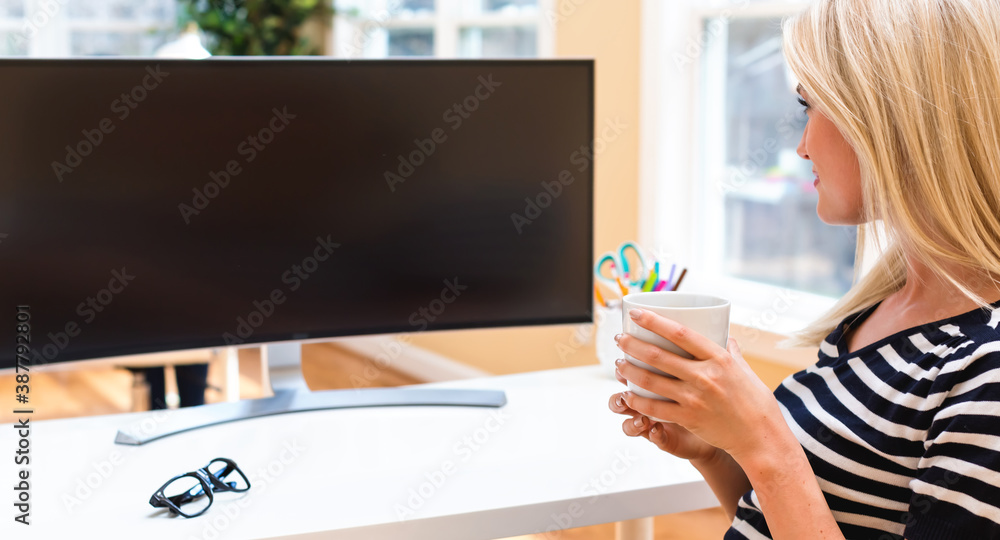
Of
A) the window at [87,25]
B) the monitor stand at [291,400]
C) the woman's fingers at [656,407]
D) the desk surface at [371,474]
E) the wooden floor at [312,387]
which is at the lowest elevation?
the wooden floor at [312,387]

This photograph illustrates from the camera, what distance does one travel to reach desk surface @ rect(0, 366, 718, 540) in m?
0.82

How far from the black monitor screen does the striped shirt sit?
0.46m

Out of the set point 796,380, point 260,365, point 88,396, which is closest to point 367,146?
point 260,365

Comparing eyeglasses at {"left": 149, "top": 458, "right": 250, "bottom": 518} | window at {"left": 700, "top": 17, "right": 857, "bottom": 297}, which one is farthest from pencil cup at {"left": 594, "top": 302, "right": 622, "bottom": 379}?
window at {"left": 700, "top": 17, "right": 857, "bottom": 297}

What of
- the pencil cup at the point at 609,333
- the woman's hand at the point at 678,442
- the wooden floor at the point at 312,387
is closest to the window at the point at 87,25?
the wooden floor at the point at 312,387

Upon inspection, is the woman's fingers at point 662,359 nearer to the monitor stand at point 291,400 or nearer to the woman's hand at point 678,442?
the woman's hand at point 678,442

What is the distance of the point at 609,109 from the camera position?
2.54m

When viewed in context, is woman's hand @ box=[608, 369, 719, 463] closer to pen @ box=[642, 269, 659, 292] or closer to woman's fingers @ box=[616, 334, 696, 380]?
woman's fingers @ box=[616, 334, 696, 380]

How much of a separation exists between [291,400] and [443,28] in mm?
2609

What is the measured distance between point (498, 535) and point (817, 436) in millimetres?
339

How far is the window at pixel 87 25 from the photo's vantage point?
4.23 m

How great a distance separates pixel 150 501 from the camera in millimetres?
835

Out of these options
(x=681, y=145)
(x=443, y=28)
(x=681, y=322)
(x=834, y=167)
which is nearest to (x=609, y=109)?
(x=681, y=145)

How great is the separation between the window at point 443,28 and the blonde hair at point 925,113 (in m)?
2.11
